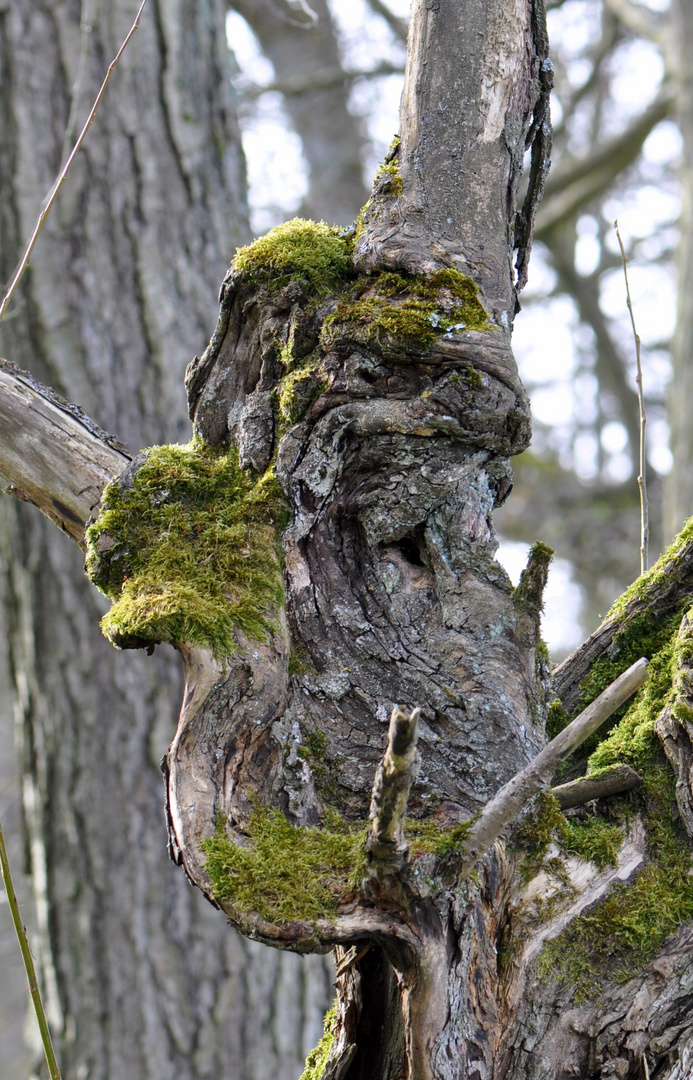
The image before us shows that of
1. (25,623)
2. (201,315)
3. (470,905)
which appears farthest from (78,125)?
(470,905)

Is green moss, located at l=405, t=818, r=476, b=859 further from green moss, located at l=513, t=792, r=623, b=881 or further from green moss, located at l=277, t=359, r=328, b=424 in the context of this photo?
green moss, located at l=277, t=359, r=328, b=424

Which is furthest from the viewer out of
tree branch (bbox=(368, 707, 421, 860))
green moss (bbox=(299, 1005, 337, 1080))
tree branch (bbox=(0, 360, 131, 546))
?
tree branch (bbox=(0, 360, 131, 546))

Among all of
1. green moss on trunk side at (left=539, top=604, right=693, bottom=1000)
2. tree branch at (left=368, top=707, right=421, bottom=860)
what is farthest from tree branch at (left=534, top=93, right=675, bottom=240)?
tree branch at (left=368, top=707, right=421, bottom=860)

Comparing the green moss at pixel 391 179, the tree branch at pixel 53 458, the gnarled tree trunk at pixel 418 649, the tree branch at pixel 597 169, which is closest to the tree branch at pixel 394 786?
the gnarled tree trunk at pixel 418 649

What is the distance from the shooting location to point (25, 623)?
288 centimetres

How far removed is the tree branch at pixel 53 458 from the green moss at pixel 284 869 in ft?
2.05

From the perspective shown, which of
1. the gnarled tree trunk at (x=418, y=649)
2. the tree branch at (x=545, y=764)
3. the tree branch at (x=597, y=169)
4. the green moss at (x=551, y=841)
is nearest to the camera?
the tree branch at (x=545, y=764)

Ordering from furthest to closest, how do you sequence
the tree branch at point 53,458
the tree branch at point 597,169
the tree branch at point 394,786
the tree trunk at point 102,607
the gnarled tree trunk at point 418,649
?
the tree branch at point 597,169 < the tree trunk at point 102,607 < the tree branch at point 53,458 < the gnarled tree trunk at point 418,649 < the tree branch at point 394,786

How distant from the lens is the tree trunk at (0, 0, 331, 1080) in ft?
8.95

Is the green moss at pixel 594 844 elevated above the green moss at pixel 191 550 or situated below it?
below

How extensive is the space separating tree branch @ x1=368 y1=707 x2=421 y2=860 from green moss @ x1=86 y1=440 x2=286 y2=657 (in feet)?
1.28

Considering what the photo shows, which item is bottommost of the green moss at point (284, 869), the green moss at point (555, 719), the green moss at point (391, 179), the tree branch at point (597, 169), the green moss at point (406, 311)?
the green moss at point (284, 869)

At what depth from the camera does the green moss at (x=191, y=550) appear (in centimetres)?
123

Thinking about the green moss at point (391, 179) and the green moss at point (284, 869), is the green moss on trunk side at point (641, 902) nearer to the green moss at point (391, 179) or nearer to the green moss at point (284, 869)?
the green moss at point (284, 869)
